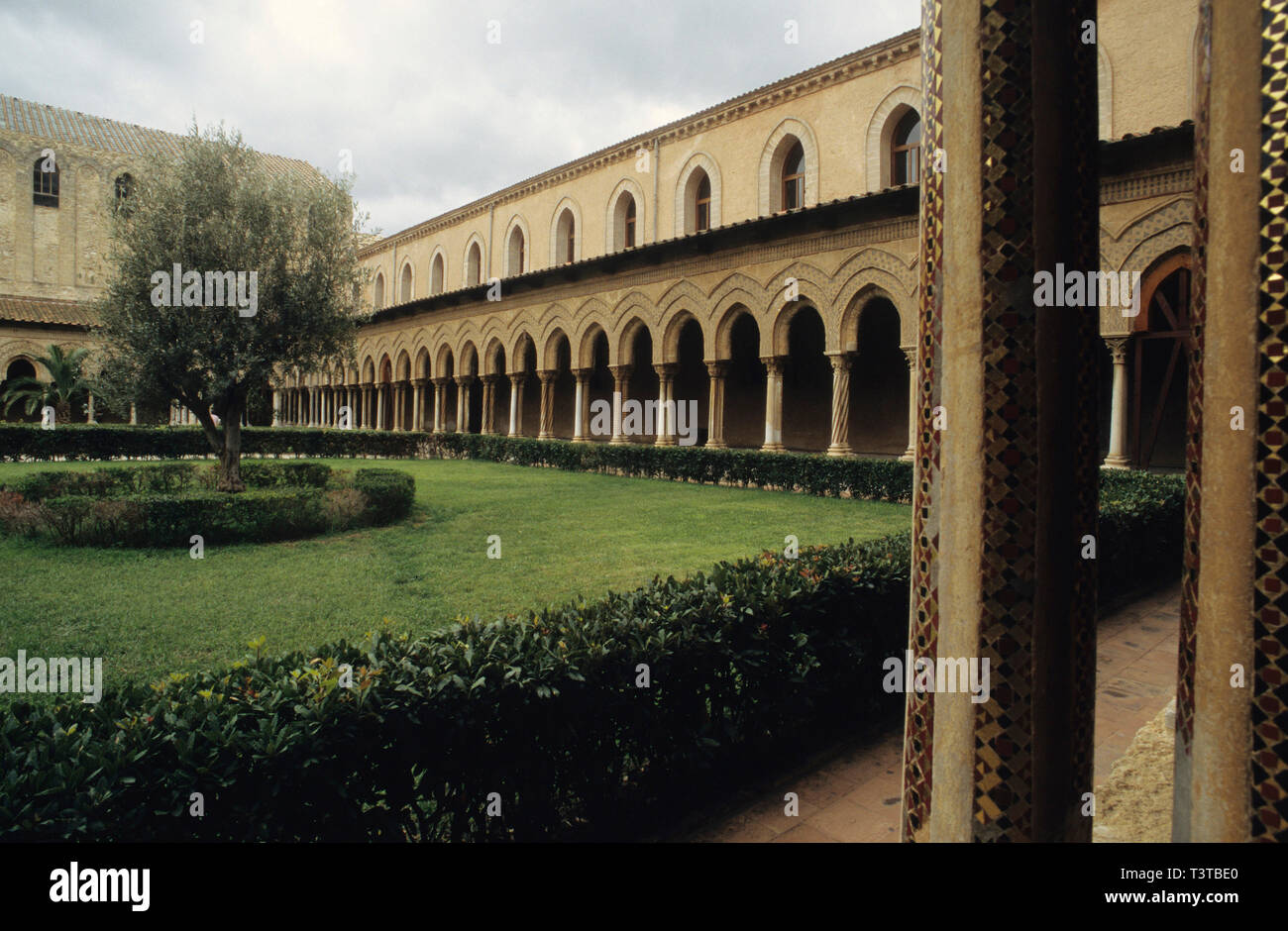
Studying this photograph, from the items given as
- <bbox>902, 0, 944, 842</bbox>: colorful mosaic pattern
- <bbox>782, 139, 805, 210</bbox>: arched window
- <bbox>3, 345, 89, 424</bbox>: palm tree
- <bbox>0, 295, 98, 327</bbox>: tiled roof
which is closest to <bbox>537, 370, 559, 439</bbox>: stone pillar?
<bbox>782, 139, 805, 210</bbox>: arched window

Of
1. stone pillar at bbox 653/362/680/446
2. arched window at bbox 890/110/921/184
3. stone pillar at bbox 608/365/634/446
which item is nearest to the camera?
arched window at bbox 890/110/921/184

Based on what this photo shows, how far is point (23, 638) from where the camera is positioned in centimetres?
497

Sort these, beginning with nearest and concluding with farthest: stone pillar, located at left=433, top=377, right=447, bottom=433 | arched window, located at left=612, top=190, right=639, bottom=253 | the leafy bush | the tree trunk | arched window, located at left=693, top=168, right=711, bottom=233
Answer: the leafy bush, the tree trunk, arched window, located at left=693, top=168, right=711, bottom=233, arched window, located at left=612, top=190, right=639, bottom=253, stone pillar, located at left=433, top=377, right=447, bottom=433

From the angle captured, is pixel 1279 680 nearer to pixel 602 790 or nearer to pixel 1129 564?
pixel 602 790

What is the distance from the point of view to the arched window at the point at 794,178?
20047 mm

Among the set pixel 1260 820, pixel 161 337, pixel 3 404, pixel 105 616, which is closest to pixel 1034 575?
pixel 1260 820

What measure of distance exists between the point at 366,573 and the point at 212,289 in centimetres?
649

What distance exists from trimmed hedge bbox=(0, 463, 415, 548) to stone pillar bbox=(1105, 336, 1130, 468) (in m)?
12.7

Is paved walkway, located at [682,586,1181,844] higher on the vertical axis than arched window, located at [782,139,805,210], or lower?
lower

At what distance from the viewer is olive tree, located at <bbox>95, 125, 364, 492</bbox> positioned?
1062 cm

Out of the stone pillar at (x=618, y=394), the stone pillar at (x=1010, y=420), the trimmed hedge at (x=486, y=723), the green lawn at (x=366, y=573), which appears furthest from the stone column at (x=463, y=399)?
the stone pillar at (x=1010, y=420)

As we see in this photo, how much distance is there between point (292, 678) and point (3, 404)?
37570mm

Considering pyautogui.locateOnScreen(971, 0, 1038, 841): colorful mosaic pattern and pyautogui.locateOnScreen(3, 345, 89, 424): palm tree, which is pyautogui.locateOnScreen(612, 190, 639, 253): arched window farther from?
pyautogui.locateOnScreen(971, 0, 1038, 841): colorful mosaic pattern

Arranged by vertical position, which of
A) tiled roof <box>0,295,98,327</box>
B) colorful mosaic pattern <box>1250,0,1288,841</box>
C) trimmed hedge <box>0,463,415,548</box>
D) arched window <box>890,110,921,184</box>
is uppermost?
arched window <box>890,110,921,184</box>
